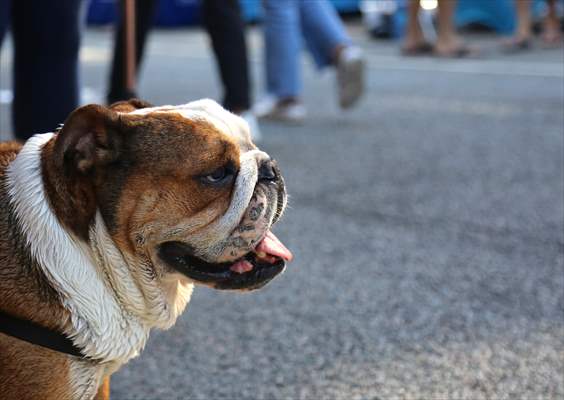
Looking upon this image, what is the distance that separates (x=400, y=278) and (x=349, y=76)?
298 cm

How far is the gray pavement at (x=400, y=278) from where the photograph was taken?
2.88 meters

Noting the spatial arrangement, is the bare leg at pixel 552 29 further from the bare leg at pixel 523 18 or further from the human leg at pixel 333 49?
the human leg at pixel 333 49

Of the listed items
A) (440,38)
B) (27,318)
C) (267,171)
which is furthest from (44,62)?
(440,38)

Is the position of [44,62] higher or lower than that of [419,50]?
higher

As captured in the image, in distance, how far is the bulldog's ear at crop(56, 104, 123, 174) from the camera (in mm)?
2135

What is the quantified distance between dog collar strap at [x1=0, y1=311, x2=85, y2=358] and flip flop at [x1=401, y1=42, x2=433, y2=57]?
9.03m

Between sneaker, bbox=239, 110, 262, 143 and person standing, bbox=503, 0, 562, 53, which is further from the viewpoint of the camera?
person standing, bbox=503, 0, 562, 53

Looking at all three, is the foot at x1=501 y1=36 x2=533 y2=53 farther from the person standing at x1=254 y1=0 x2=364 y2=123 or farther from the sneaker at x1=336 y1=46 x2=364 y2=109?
the sneaker at x1=336 y1=46 x2=364 y2=109

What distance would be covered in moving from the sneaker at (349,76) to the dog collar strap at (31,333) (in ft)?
14.9

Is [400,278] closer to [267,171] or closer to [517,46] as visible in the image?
[267,171]

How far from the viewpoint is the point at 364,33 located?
14.4m

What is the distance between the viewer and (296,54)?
21.8 feet

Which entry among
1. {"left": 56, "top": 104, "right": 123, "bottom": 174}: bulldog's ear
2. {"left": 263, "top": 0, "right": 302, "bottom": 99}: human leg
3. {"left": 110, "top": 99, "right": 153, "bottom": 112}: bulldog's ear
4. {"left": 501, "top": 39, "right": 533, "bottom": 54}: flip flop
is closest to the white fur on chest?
{"left": 56, "top": 104, "right": 123, "bottom": 174}: bulldog's ear

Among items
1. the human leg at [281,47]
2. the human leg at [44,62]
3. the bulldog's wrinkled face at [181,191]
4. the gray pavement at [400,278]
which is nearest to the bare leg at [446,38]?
the gray pavement at [400,278]
